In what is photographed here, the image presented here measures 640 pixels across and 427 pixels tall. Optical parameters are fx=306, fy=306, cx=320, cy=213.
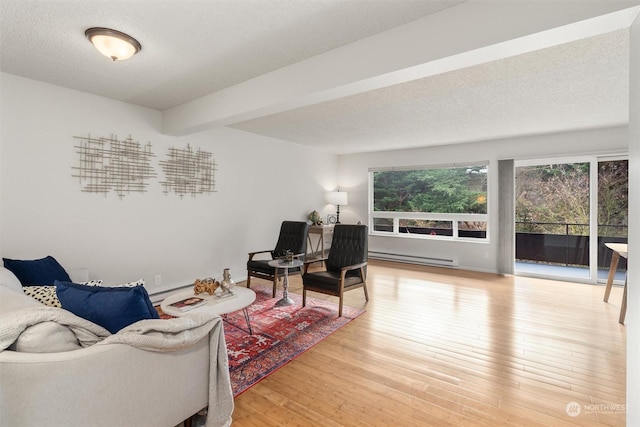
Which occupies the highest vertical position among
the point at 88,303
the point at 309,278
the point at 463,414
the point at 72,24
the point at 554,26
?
the point at 72,24

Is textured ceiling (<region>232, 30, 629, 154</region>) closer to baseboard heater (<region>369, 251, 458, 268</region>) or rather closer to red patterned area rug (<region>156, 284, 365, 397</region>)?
baseboard heater (<region>369, 251, 458, 268</region>)

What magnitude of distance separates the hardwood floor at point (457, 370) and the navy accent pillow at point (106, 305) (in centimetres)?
89

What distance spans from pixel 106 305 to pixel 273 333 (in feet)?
5.76

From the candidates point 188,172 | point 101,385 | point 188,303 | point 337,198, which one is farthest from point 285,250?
point 101,385

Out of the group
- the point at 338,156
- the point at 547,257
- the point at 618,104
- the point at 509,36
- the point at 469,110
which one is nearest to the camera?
the point at 509,36

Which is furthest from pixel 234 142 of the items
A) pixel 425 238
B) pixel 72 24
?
pixel 425 238

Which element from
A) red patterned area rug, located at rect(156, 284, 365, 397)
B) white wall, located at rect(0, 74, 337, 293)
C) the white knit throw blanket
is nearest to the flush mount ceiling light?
white wall, located at rect(0, 74, 337, 293)

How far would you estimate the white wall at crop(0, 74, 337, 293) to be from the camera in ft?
9.35

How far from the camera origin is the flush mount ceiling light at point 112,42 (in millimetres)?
2012

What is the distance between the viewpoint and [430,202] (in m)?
6.20

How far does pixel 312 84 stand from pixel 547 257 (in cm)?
507

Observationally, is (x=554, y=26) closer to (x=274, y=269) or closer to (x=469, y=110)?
(x=469, y=110)

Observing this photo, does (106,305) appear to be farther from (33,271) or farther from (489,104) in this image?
(489,104)

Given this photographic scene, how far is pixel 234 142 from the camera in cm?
480
